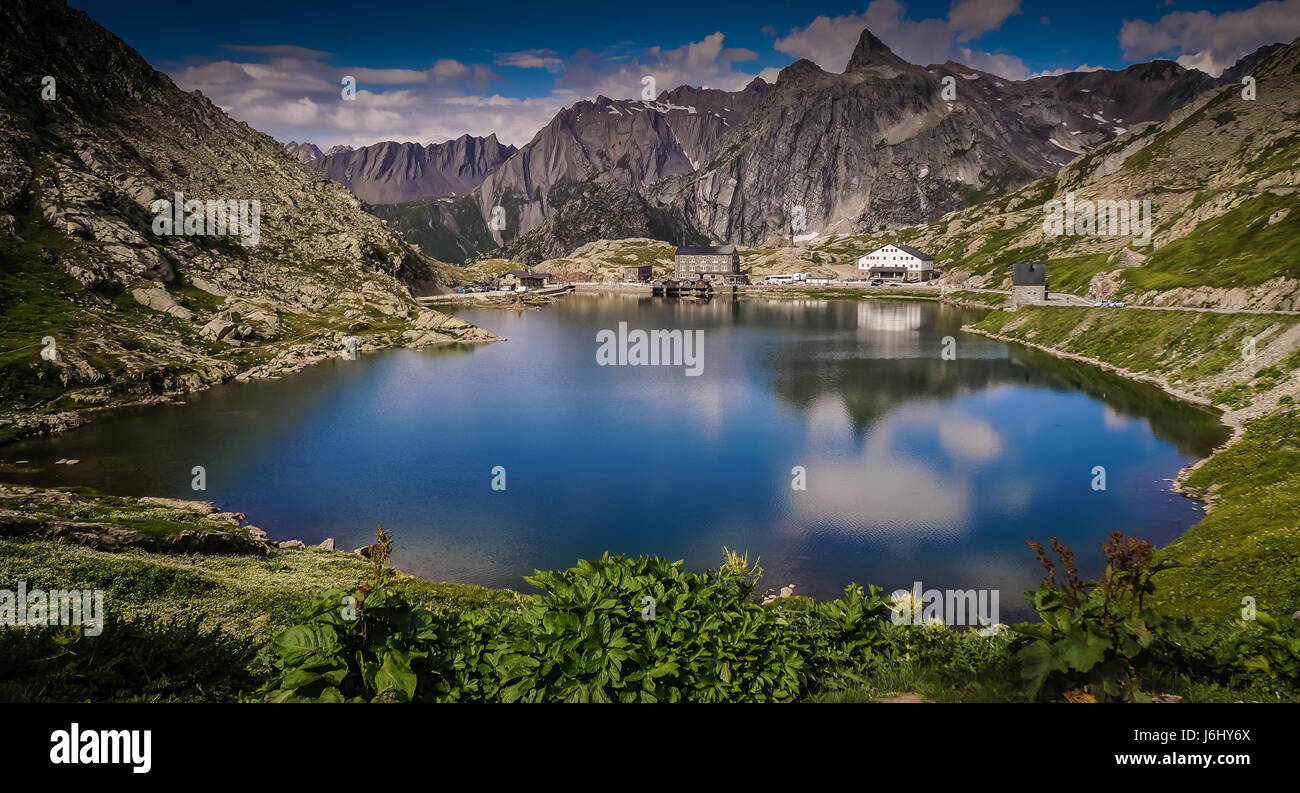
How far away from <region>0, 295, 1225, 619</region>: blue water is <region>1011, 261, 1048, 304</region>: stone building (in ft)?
136

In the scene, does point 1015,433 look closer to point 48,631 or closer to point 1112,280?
point 48,631

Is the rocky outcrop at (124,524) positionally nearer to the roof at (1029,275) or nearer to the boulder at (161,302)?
the boulder at (161,302)

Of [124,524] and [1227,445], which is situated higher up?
[1227,445]

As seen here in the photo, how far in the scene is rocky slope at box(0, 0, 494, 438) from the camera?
275ft

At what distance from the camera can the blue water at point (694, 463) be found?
40.7 metres

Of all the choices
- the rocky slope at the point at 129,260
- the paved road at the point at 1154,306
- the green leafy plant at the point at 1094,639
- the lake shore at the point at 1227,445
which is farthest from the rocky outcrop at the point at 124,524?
the paved road at the point at 1154,306

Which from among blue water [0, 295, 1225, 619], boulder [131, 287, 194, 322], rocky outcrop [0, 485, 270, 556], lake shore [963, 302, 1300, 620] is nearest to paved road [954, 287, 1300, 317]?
lake shore [963, 302, 1300, 620]

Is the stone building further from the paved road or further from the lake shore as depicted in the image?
the lake shore

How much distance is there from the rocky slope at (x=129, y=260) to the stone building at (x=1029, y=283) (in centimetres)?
11681

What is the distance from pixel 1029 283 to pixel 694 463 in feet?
376

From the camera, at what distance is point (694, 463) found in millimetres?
57844

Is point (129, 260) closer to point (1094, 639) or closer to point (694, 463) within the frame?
point (694, 463)

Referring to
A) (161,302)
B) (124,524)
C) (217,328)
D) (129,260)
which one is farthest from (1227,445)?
(129,260)
